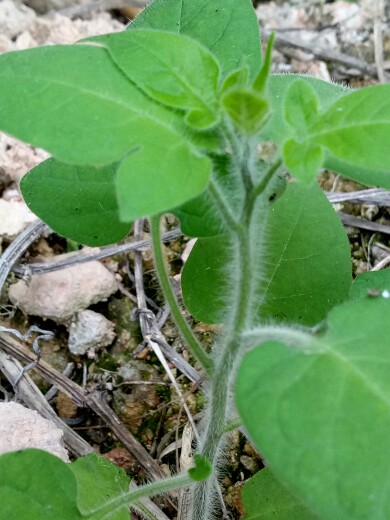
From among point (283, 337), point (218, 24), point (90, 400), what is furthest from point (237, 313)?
point (90, 400)

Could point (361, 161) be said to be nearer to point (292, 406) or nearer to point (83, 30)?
point (292, 406)

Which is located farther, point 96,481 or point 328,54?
point 328,54

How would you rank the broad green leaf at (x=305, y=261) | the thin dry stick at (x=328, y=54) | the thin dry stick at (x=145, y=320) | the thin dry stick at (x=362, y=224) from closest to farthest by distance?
the broad green leaf at (x=305, y=261)
the thin dry stick at (x=145, y=320)
the thin dry stick at (x=362, y=224)
the thin dry stick at (x=328, y=54)

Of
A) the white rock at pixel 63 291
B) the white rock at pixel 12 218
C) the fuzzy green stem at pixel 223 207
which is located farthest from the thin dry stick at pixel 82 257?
the fuzzy green stem at pixel 223 207

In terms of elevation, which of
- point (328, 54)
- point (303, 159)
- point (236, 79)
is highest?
point (236, 79)

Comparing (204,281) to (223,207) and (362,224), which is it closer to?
(223,207)

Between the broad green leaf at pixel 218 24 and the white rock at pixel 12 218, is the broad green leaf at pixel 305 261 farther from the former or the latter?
the white rock at pixel 12 218

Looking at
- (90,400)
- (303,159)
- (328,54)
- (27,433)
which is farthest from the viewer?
(328,54)
